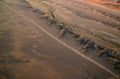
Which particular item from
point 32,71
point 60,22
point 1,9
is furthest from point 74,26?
point 1,9

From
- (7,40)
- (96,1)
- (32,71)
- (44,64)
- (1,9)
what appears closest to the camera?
(32,71)

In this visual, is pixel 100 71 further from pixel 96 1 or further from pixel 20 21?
pixel 96 1

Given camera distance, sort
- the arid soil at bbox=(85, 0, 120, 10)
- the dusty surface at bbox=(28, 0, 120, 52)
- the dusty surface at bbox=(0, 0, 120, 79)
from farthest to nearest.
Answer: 1. the arid soil at bbox=(85, 0, 120, 10)
2. the dusty surface at bbox=(28, 0, 120, 52)
3. the dusty surface at bbox=(0, 0, 120, 79)

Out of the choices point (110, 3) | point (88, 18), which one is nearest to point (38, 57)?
point (88, 18)

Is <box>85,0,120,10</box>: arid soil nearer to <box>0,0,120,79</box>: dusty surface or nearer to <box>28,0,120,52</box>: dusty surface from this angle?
<box>28,0,120,52</box>: dusty surface

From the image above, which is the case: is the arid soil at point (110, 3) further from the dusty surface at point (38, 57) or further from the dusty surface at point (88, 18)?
the dusty surface at point (38, 57)

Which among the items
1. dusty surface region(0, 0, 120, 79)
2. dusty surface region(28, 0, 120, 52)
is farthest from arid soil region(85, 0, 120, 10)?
dusty surface region(0, 0, 120, 79)

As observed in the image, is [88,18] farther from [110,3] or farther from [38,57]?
[38,57]

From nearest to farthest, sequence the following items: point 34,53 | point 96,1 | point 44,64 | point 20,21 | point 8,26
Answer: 1. point 44,64
2. point 34,53
3. point 8,26
4. point 20,21
5. point 96,1
